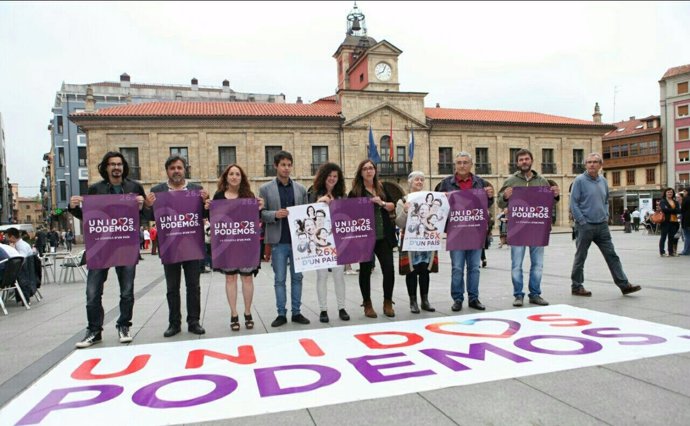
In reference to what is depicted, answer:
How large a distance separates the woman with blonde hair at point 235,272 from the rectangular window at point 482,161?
3399 cm

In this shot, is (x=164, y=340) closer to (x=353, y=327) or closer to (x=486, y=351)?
(x=353, y=327)

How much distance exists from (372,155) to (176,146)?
1349 centimetres

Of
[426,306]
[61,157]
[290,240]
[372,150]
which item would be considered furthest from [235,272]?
[61,157]

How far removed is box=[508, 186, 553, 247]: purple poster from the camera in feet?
18.9

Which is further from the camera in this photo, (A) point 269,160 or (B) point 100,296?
(A) point 269,160

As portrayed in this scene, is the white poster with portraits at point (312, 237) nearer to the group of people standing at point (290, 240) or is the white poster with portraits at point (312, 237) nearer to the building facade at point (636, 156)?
the group of people standing at point (290, 240)

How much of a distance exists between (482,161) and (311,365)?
3571 cm

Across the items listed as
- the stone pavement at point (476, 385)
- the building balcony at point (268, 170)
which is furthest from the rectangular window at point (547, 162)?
the stone pavement at point (476, 385)

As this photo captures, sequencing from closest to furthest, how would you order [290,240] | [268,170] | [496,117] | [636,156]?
[290,240], [268,170], [496,117], [636,156]

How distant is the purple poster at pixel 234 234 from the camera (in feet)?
16.0

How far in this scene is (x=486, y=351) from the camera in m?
3.75

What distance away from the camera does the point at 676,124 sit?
49812mm

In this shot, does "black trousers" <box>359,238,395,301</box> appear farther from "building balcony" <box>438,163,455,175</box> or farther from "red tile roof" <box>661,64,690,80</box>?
"red tile roof" <box>661,64,690,80</box>

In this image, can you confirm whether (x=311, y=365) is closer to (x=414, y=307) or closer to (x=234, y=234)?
(x=234, y=234)
